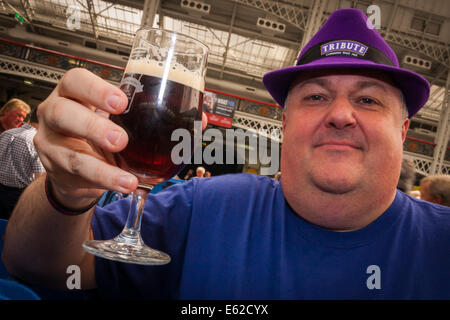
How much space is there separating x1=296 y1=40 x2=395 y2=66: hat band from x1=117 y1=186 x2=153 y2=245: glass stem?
832 mm

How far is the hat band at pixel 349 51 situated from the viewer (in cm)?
103

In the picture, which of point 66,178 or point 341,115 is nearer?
point 66,178

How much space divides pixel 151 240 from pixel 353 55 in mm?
909

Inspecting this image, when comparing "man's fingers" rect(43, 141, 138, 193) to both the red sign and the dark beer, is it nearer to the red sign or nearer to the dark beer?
the dark beer

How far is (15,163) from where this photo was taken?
9.61ft

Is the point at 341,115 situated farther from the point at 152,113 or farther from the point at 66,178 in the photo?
the point at 66,178

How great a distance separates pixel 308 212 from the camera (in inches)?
39.4

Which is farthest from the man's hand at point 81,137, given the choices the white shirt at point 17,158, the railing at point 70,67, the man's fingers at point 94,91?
the railing at point 70,67

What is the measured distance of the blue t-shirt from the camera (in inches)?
35.4

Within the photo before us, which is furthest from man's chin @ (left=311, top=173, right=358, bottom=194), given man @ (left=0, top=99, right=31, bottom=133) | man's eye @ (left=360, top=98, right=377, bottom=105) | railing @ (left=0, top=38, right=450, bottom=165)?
railing @ (left=0, top=38, right=450, bottom=165)

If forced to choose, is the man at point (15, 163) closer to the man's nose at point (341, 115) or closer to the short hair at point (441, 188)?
the man's nose at point (341, 115)

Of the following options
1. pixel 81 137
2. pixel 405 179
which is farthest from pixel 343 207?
pixel 405 179
